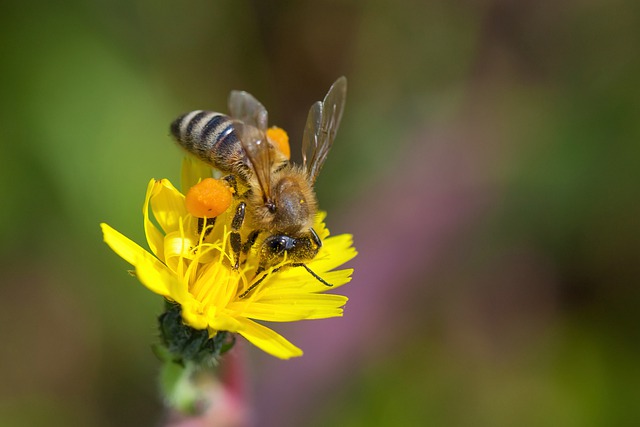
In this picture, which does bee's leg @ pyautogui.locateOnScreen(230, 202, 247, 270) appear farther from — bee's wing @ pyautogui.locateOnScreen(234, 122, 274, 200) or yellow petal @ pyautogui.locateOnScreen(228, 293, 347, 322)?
yellow petal @ pyautogui.locateOnScreen(228, 293, 347, 322)

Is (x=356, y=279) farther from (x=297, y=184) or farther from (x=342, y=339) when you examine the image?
(x=297, y=184)

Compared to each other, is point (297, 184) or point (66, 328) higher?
point (297, 184)

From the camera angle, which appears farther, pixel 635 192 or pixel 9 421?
pixel 635 192

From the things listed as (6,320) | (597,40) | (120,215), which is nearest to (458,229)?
(597,40)

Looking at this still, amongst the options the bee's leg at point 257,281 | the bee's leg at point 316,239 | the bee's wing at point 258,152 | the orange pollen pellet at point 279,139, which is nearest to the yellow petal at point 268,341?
the bee's leg at point 257,281

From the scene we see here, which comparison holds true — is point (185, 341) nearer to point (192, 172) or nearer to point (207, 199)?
point (207, 199)

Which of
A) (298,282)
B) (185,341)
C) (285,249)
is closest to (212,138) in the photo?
(285,249)
